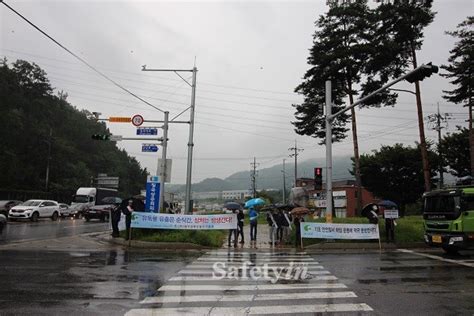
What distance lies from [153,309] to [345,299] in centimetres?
389

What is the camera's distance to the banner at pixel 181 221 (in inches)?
772

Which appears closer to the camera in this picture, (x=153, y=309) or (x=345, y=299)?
(x=153, y=309)

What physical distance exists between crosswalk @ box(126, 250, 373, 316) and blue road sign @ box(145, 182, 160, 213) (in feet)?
28.2

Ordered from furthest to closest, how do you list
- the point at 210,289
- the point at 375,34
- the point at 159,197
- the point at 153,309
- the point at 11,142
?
1. the point at 11,142
2. the point at 375,34
3. the point at 159,197
4. the point at 210,289
5. the point at 153,309

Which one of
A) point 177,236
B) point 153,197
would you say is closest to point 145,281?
point 177,236

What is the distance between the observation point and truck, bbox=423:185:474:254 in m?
16.2

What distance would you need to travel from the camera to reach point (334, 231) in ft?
66.0

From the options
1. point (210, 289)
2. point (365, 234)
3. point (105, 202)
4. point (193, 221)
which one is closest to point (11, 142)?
point (105, 202)

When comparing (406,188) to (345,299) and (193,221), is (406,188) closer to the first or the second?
(193,221)

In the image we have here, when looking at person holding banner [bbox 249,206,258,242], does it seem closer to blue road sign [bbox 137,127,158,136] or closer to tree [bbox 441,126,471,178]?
blue road sign [bbox 137,127,158,136]

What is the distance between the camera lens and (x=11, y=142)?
64.6 metres

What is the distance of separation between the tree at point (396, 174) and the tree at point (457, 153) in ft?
14.4

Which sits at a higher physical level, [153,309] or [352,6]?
[352,6]

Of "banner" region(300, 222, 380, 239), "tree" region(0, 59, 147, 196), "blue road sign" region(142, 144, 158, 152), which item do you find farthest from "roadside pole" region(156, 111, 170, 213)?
"tree" region(0, 59, 147, 196)
